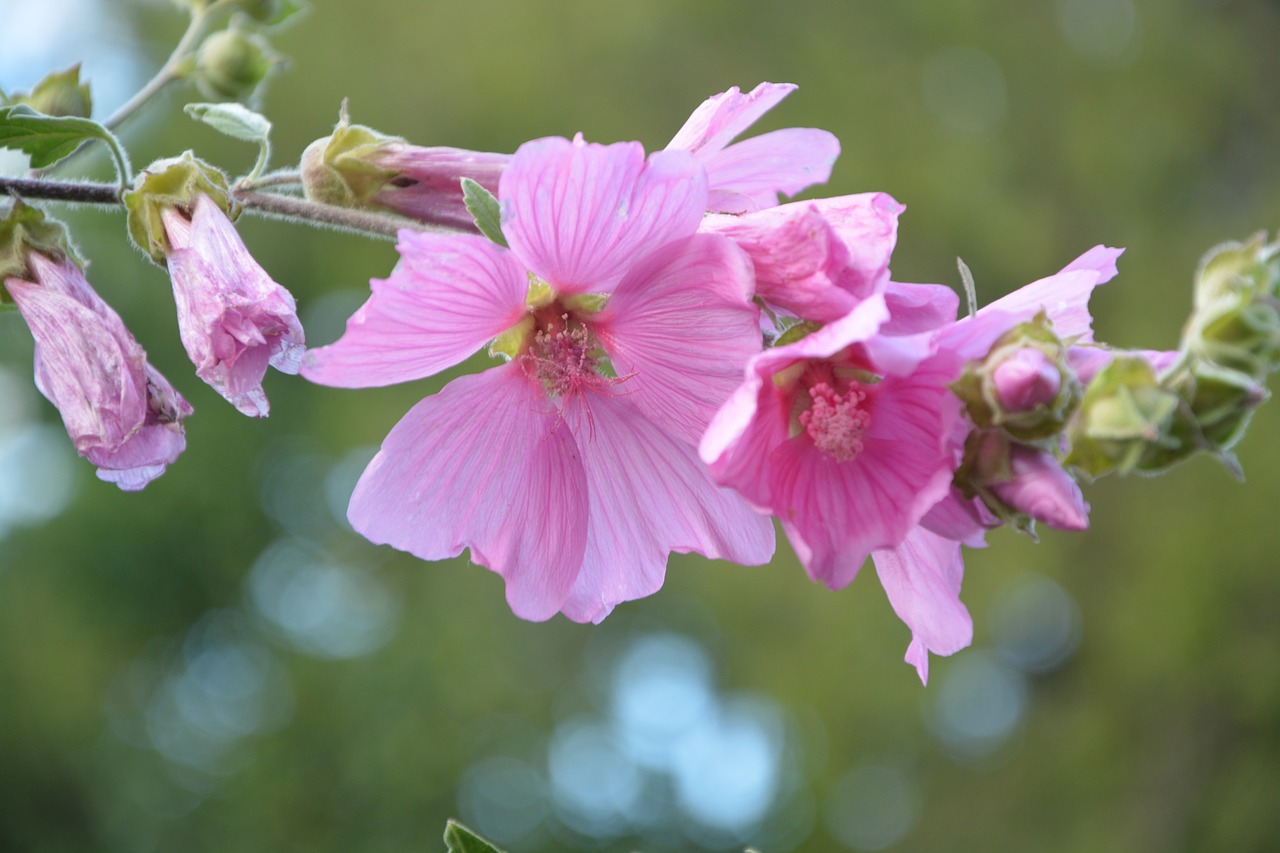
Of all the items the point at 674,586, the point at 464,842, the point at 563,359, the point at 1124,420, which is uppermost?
the point at 1124,420

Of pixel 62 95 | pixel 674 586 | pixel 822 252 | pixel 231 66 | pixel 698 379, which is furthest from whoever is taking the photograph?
pixel 674 586

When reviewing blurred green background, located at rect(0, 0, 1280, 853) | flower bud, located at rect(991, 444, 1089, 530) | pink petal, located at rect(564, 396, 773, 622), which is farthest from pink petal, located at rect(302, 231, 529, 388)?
blurred green background, located at rect(0, 0, 1280, 853)

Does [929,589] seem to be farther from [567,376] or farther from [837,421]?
[567,376]

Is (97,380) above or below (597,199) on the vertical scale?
below

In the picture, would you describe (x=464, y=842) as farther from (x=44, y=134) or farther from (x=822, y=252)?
(x=44, y=134)

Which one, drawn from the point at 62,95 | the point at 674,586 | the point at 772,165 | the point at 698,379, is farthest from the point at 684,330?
the point at 674,586

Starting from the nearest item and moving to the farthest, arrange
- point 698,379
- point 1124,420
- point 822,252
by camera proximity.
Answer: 1. point 1124,420
2. point 822,252
3. point 698,379

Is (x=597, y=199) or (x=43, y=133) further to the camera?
(x=43, y=133)

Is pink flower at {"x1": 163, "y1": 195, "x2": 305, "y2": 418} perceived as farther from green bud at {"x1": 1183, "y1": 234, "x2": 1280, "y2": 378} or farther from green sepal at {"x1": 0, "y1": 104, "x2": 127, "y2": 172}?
green bud at {"x1": 1183, "y1": 234, "x2": 1280, "y2": 378}
